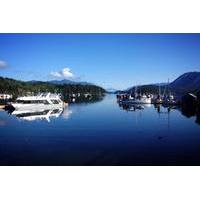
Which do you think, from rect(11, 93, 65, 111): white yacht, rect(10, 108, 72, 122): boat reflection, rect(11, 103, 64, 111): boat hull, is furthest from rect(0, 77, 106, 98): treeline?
rect(10, 108, 72, 122): boat reflection

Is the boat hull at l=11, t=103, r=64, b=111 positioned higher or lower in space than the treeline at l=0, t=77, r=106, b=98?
lower

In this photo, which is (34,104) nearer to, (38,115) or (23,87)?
(38,115)

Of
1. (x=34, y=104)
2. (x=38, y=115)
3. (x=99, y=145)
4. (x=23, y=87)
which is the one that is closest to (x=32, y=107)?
(x=34, y=104)

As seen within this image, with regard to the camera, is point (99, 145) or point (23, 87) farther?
point (23, 87)

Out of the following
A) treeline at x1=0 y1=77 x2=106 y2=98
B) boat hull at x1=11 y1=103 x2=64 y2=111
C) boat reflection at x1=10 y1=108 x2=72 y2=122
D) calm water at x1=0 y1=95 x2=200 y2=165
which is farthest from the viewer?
treeline at x1=0 y1=77 x2=106 y2=98

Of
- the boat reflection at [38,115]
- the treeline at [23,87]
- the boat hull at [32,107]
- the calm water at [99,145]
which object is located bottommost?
the calm water at [99,145]

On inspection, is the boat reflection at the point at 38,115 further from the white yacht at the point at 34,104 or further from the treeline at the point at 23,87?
the treeline at the point at 23,87

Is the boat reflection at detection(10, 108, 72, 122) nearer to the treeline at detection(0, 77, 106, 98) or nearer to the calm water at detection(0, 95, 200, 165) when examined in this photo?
the calm water at detection(0, 95, 200, 165)

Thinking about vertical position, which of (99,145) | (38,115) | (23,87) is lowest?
(99,145)

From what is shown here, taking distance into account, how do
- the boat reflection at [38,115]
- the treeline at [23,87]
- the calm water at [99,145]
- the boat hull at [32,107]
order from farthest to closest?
the treeline at [23,87], the boat hull at [32,107], the boat reflection at [38,115], the calm water at [99,145]

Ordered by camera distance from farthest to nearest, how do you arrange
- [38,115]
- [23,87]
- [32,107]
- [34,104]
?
1. [23,87]
2. [34,104]
3. [32,107]
4. [38,115]

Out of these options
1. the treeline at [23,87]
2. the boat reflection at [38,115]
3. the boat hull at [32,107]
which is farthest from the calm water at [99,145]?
the treeline at [23,87]

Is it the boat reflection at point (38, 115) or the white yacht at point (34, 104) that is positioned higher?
the white yacht at point (34, 104)
